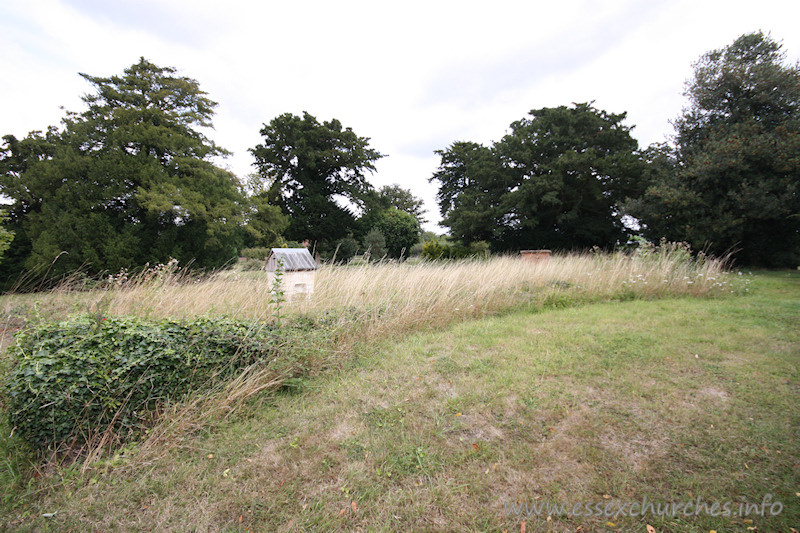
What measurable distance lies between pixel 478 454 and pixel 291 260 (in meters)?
3.65

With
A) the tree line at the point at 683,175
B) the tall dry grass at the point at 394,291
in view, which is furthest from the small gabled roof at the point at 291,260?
the tree line at the point at 683,175

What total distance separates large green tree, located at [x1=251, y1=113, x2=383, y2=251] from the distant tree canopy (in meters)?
8.17

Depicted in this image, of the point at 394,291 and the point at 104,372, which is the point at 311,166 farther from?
the point at 104,372

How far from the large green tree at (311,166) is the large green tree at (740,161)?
57.3ft

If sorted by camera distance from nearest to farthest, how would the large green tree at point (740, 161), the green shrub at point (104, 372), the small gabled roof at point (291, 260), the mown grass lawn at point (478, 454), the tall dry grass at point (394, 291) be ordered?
the mown grass lawn at point (478, 454) < the green shrub at point (104, 372) < the tall dry grass at point (394, 291) < the small gabled roof at point (291, 260) < the large green tree at point (740, 161)

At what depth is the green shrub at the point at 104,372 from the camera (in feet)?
6.64

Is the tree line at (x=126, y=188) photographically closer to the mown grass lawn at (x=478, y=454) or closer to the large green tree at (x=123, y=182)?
the large green tree at (x=123, y=182)

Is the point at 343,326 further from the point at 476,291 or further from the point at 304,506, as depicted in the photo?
the point at 476,291

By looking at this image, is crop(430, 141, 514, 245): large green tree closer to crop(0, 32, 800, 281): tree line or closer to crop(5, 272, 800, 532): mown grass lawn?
crop(0, 32, 800, 281): tree line

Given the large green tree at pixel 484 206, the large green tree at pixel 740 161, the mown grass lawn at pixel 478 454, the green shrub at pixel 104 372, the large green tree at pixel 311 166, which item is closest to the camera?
the mown grass lawn at pixel 478 454

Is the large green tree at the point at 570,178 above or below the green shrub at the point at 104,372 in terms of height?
above

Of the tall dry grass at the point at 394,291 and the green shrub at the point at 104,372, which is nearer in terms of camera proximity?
the green shrub at the point at 104,372

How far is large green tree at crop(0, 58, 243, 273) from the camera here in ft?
33.4

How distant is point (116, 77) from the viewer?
11344 millimetres
